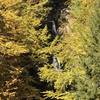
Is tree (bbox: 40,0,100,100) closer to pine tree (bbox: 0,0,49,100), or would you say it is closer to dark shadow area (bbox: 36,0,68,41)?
pine tree (bbox: 0,0,49,100)

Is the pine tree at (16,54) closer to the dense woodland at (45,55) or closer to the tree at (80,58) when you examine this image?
the dense woodland at (45,55)

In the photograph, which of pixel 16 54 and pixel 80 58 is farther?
pixel 16 54

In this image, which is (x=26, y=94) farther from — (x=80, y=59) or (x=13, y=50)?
(x=80, y=59)

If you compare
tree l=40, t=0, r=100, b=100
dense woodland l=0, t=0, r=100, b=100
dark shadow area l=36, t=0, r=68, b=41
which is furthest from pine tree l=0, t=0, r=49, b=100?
dark shadow area l=36, t=0, r=68, b=41

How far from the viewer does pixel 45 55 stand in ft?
116

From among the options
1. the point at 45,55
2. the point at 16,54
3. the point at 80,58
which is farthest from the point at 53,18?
the point at 80,58

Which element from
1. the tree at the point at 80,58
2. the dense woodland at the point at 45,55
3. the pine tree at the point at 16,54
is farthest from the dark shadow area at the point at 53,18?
the pine tree at the point at 16,54

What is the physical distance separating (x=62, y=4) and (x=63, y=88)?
49.6 ft

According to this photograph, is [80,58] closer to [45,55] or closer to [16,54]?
[16,54]

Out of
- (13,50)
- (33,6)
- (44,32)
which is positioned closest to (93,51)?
(13,50)

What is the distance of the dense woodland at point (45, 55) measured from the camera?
2667 cm

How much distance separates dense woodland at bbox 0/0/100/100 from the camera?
26.7m

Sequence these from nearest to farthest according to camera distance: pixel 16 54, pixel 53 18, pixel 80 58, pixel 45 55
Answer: pixel 80 58, pixel 16 54, pixel 45 55, pixel 53 18

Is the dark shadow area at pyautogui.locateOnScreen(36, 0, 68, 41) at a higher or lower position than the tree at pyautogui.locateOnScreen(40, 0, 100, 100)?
higher
